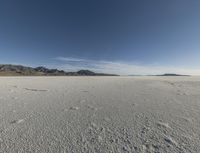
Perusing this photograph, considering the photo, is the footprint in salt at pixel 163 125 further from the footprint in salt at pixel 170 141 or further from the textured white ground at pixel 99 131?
the footprint in salt at pixel 170 141

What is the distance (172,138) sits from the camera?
80.1 inches

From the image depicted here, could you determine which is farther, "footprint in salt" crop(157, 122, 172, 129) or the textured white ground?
"footprint in salt" crop(157, 122, 172, 129)

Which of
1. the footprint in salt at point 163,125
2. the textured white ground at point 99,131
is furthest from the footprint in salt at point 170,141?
the footprint in salt at point 163,125

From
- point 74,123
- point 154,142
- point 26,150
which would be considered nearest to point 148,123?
point 154,142

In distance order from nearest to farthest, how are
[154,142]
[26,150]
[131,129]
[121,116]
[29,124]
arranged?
[26,150]
[154,142]
[131,129]
[29,124]
[121,116]

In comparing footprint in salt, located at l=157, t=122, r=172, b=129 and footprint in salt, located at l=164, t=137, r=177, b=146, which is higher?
footprint in salt, located at l=157, t=122, r=172, b=129

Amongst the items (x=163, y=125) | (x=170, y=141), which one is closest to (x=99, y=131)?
(x=170, y=141)

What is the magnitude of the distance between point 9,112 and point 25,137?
60.1 inches

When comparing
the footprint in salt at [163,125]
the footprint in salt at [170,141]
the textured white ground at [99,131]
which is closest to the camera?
the textured white ground at [99,131]

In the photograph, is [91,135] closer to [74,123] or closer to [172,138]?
[74,123]

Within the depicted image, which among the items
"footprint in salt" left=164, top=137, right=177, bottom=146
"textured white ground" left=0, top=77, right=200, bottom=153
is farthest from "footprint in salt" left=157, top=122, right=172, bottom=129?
"footprint in salt" left=164, top=137, right=177, bottom=146

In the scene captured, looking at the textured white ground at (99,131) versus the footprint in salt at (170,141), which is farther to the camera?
the footprint in salt at (170,141)

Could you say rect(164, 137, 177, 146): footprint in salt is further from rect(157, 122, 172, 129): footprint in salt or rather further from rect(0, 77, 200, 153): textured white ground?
rect(157, 122, 172, 129): footprint in salt

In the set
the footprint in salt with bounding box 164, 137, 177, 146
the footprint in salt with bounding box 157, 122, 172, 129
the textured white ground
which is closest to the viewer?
the textured white ground
